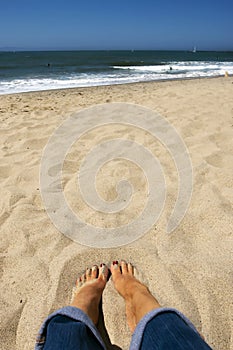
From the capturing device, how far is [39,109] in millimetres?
4734

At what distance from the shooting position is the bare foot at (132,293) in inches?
52.2

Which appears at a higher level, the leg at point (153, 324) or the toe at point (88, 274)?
the leg at point (153, 324)

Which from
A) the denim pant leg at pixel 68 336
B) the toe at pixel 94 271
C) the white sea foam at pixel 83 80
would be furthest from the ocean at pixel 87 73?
the denim pant leg at pixel 68 336

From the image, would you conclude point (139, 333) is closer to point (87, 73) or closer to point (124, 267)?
point (124, 267)

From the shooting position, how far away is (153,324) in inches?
44.7

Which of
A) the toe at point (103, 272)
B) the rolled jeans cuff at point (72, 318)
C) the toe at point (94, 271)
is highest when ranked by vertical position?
the rolled jeans cuff at point (72, 318)

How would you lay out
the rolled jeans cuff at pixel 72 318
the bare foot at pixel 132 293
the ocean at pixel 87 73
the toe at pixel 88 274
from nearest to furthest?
1. the rolled jeans cuff at pixel 72 318
2. the bare foot at pixel 132 293
3. the toe at pixel 88 274
4. the ocean at pixel 87 73

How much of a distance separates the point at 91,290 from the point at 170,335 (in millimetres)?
538

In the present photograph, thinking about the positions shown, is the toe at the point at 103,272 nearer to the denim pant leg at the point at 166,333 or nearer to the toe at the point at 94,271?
the toe at the point at 94,271

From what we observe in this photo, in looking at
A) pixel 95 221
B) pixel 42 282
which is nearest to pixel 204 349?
pixel 42 282

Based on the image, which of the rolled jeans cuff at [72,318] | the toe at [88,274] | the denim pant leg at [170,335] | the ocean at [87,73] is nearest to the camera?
the denim pant leg at [170,335]

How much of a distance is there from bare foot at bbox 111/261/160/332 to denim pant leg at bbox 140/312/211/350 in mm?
151

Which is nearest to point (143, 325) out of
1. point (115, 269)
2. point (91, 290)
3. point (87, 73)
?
point (91, 290)

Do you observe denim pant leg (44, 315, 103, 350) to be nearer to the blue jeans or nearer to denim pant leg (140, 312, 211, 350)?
the blue jeans
